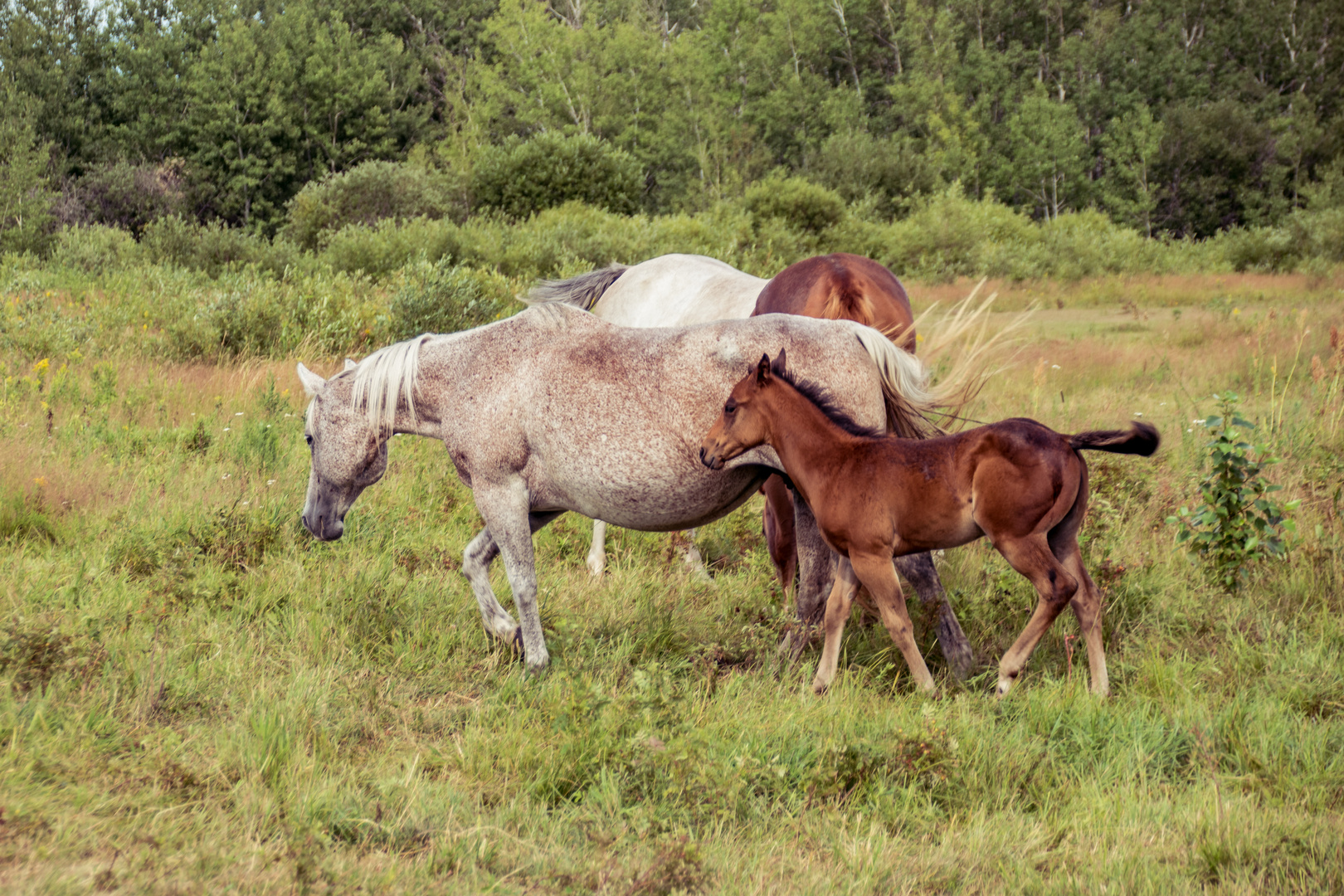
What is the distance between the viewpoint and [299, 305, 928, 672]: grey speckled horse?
445 cm

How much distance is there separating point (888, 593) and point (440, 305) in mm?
8190

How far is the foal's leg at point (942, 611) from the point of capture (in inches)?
190

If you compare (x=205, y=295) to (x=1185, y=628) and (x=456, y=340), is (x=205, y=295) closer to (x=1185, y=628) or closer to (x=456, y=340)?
(x=456, y=340)

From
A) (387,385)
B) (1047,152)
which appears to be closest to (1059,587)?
(387,385)

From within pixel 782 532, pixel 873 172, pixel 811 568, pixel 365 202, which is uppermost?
pixel 365 202

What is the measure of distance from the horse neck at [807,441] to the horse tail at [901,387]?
1.48 feet

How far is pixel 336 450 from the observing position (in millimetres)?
4875

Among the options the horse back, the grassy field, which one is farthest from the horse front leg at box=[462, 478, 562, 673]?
the horse back

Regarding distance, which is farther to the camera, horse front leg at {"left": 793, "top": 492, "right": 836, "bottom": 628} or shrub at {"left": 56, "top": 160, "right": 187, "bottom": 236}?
shrub at {"left": 56, "top": 160, "right": 187, "bottom": 236}

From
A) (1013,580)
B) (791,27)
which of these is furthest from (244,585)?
(791,27)

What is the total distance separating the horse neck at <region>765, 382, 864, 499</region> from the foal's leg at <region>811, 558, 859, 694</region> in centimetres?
Result: 44

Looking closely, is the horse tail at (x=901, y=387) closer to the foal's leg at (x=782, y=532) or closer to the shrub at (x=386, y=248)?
the foal's leg at (x=782, y=532)

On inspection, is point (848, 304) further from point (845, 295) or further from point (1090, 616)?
point (1090, 616)

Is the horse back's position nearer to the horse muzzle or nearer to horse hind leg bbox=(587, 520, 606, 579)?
horse hind leg bbox=(587, 520, 606, 579)
